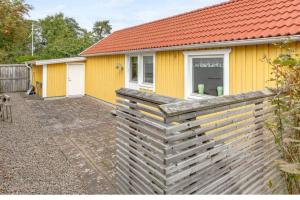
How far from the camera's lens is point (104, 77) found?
14.7 m

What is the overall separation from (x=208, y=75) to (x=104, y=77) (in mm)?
8172

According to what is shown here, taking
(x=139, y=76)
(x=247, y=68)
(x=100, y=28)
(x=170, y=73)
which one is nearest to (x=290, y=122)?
(x=247, y=68)

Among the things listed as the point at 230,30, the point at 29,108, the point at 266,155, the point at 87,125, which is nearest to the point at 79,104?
the point at 29,108

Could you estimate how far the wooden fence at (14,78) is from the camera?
67.7 ft

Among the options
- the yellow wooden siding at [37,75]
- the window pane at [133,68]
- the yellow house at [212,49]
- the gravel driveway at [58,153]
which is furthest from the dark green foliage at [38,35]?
the window pane at [133,68]

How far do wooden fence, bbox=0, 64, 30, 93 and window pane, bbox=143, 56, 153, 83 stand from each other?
14264 mm

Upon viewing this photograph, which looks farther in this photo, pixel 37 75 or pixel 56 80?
pixel 37 75

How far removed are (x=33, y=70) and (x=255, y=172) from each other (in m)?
20.0

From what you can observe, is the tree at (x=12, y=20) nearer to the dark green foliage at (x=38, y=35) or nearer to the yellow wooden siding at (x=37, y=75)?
the dark green foliage at (x=38, y=35)

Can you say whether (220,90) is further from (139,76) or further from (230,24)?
(139,76)

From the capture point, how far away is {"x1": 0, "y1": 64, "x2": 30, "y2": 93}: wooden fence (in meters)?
20.6

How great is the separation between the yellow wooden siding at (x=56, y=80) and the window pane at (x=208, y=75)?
1111 cm

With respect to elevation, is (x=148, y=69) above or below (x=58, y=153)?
above

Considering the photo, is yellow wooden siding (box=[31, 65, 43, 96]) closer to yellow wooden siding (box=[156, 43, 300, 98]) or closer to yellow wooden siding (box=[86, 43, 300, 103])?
yellow wooden siding (box=[86, 43, 300, 103])
